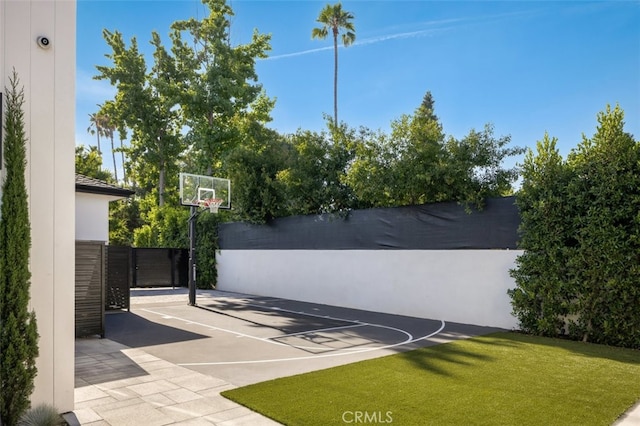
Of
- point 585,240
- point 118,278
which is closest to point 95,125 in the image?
point 118,278

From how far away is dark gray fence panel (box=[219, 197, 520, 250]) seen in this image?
337 inches

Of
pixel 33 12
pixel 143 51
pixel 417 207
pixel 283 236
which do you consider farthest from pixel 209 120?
pixel 33 12

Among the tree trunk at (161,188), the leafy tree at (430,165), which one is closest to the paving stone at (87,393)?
the leafy tree at (430,165)

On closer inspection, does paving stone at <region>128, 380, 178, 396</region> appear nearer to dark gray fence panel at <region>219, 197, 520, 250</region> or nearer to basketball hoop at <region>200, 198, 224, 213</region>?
dark gray fence panel at <region>219, 197, 520, 250</region>

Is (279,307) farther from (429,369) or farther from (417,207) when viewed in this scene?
(429,369)

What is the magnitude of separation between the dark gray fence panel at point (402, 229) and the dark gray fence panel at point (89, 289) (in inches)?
247

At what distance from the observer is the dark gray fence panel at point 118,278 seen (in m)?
10.5

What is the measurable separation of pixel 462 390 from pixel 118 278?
29.9 feet

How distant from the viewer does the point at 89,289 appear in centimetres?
765

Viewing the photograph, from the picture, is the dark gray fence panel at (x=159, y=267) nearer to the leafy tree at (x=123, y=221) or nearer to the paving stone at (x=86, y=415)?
the leafy tree at (x=123, y=221)

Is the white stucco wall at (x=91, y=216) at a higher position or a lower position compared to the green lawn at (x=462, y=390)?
higher

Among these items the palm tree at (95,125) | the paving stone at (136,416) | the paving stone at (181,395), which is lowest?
the paving stone at (181,395)

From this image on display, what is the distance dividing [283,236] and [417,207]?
17.2 ft

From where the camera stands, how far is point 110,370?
17.7ft
